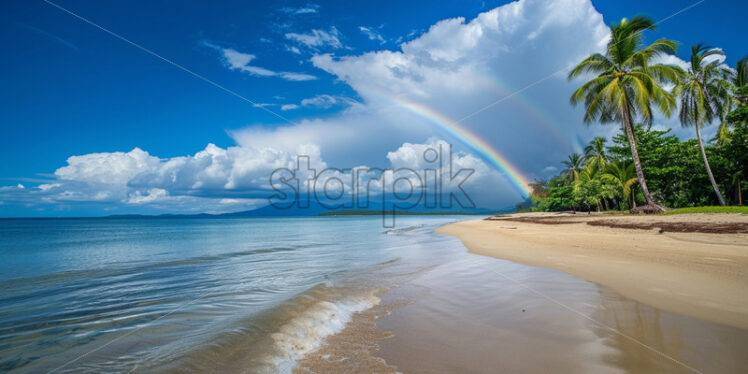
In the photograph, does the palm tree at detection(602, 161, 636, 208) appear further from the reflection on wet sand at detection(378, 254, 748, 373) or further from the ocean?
the reflection on wet sand at detection(378, 254, 748, 373)

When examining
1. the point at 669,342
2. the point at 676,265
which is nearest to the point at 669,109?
the point at 676,265

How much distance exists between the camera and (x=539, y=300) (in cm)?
552

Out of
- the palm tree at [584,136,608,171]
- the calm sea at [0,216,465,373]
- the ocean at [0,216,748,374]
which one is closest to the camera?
the ocean at [0,216,748,374]

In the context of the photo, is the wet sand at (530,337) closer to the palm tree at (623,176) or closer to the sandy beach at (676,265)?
the sandy beach at (676,265)

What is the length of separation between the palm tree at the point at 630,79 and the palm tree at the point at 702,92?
163 inches

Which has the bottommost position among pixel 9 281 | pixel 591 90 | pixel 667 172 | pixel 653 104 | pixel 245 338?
pixel 9 281

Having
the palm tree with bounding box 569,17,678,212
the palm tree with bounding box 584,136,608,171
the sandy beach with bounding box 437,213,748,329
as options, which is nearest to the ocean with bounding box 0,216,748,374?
the sandy beach with bounding box 437,213,748,329

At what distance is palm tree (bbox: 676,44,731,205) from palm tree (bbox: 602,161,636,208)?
7493 millimetres

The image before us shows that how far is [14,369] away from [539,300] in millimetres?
7710

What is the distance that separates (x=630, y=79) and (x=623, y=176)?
1482 centimetres

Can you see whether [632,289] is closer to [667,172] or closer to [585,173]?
[667,172]

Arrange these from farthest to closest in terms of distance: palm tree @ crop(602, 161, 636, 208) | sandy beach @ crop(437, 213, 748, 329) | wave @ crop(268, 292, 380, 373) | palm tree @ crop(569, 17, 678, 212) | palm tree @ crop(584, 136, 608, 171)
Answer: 1. palm tree @ crop(584, 136, 608, 171)
2. palm tree @ crop(602, 161, 636, 208)
3. palm tree @ crop(569, 17, 678, 212)
4. sandy beach @ crop(437, 213, 748, 329)
5. wave @ crop(268, 292, 380, 373)

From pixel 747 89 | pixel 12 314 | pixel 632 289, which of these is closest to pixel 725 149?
pixel 747 89

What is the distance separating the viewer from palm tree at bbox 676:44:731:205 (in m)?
23.9
